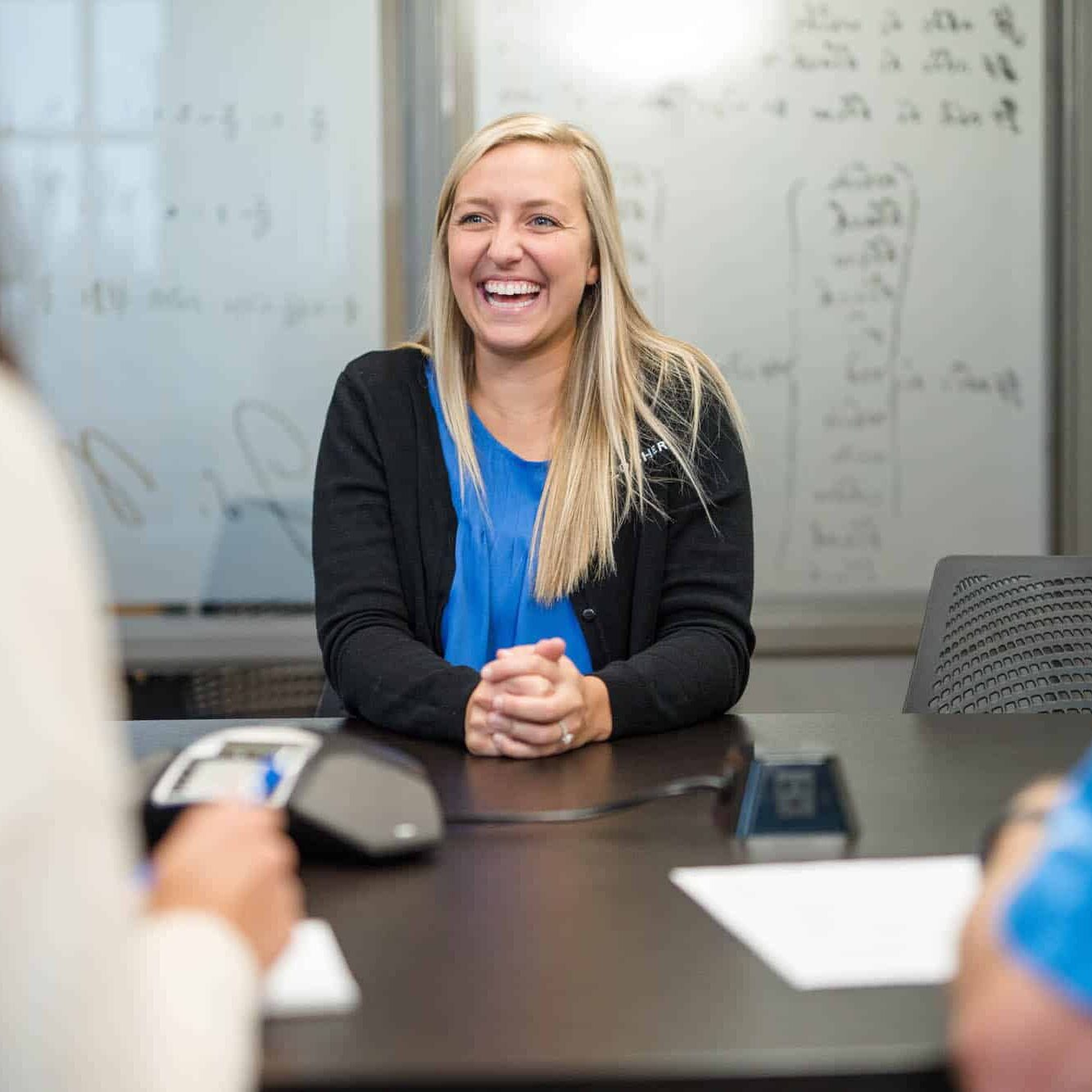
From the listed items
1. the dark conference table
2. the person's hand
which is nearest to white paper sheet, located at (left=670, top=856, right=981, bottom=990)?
the dark conference table

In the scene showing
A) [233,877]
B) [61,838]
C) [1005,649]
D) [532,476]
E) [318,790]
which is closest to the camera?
[61,838]

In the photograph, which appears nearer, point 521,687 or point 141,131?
point 521,687

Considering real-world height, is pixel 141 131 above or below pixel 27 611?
above

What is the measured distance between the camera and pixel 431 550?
1.95m

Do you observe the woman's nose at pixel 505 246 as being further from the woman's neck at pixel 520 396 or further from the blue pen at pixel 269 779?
the blue pen at pixel 269 779

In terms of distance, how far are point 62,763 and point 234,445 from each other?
2.66 metres

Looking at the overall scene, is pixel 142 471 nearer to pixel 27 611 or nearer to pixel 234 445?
pixel 234 445

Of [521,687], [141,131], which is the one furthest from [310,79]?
[521,687]

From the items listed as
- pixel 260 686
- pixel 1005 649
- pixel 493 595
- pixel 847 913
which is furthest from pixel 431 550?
pixel 260 686

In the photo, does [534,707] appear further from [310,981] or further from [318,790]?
[310,981]

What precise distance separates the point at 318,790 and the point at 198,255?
2296mm

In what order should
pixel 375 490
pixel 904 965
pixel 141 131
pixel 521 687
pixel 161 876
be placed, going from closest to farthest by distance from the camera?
pixel 161 876 < pixel 904 965 < pixel 521 687 < pixel 375 490 < pixel 141 131

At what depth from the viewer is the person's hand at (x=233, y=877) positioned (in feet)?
2.20

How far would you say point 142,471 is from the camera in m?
3.11
